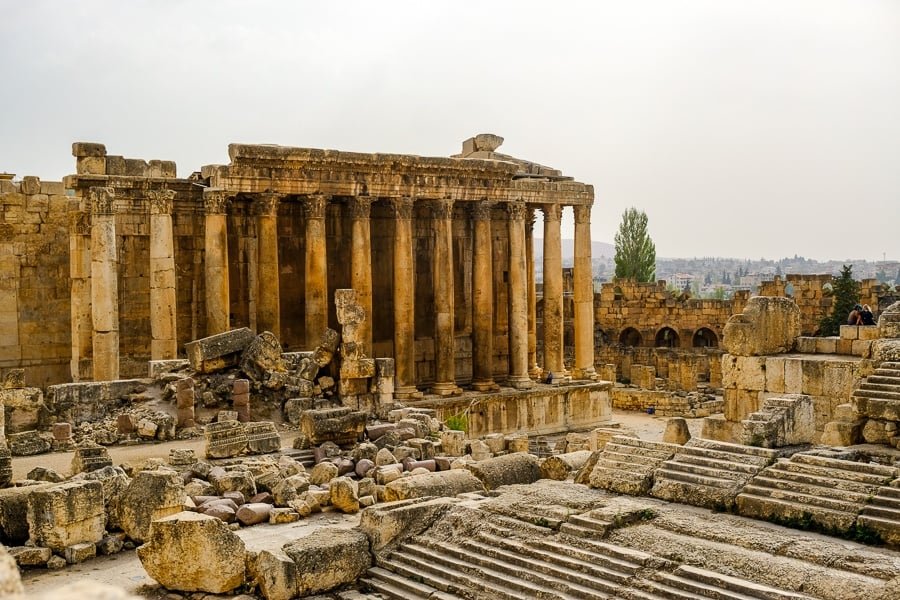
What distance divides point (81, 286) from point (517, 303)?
41.3 feet

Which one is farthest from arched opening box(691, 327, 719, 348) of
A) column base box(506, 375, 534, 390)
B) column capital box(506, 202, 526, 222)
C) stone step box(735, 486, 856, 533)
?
stone step box(735, 486, 856, 533)

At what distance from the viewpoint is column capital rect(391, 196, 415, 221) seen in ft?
91.1

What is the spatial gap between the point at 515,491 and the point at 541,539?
2.28m

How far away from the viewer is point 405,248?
92.0 feet

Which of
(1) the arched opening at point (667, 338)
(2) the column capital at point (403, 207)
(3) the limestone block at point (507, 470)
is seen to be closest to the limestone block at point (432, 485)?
(3) the limestone block at point (507, 470)

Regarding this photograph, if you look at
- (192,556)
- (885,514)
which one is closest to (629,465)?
(885,514)

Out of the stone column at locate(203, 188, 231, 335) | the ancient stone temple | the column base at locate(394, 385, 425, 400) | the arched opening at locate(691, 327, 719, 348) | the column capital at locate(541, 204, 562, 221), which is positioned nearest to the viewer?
the ancient stone temple

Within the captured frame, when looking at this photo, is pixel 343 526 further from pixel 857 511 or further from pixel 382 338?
pixel 382 338

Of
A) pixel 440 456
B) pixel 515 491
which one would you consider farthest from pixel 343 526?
pixel 440 456

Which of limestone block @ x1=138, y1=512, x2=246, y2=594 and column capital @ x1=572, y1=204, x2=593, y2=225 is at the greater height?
column capital @ x1=572, y1=204, x2=593, y2=225

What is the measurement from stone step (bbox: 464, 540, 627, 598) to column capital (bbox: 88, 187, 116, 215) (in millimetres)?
13747

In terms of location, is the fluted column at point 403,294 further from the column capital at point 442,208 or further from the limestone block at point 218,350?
the limestone block at point 218,350

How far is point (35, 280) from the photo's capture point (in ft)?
87.3

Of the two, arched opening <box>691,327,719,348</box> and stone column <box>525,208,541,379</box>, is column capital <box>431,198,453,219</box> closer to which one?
stone column <box>525,208,541,379</box>
